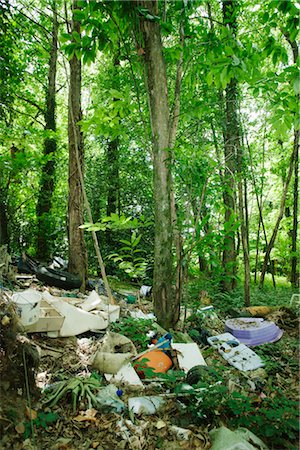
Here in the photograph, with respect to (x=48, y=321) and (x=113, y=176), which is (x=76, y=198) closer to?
(x=48, y=321)

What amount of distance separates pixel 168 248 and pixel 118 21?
2.29m

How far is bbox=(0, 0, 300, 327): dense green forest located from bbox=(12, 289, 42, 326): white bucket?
33.0 inches

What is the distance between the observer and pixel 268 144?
975cm

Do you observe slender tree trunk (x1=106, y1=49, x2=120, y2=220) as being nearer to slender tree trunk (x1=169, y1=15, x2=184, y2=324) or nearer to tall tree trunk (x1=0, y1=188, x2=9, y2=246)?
tall tree trunk (x1=0, y1=188, x2=9, y2=246)

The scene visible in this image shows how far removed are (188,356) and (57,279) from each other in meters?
2.63

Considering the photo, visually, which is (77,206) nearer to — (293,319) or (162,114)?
(162,114)

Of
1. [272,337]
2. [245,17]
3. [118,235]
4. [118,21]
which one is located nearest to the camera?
[118,21]

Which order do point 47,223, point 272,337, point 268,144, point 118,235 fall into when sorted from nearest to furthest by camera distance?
point 272,337
point 47,223
point 118,235
point 268,144

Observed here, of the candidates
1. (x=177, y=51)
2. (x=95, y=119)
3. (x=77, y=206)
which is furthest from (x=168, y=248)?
(x=77, y=206)

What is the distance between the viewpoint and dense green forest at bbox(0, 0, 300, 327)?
98.4 inches

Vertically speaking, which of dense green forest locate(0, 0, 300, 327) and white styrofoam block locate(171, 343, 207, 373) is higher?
dense green forest locate(0, 0, 300, 327)

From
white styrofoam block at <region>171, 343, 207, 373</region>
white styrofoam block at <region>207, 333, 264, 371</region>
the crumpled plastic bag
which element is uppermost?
the crumpled plastic bag

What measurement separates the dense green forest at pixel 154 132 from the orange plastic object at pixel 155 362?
623 mm

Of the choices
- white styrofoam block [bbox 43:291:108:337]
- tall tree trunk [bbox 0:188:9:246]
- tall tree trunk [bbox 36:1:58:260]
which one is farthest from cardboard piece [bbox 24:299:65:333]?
tall tree trunk [bbox 36:1:58:260]
